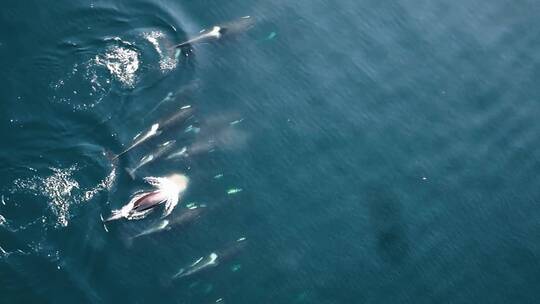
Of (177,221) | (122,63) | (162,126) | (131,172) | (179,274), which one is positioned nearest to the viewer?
(179,274)

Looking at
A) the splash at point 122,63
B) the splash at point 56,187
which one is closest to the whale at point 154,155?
the splash at point 56,187

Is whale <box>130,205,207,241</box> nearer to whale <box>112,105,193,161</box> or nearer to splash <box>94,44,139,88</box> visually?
whale <box>112,105,193,161</box>

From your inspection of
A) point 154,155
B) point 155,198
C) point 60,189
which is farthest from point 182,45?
point 60,189

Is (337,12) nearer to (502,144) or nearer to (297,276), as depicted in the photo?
(502,144)

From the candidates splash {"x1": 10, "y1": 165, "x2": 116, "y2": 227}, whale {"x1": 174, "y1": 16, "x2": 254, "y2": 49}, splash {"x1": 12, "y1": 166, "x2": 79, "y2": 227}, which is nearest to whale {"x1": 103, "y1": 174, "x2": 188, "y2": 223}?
splash {"x1": 10, "y1": 165, "x2": 116, "y2": 227}

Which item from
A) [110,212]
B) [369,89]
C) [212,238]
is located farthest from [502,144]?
[110,212]

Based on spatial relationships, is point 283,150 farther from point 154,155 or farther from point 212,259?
point 212,259
